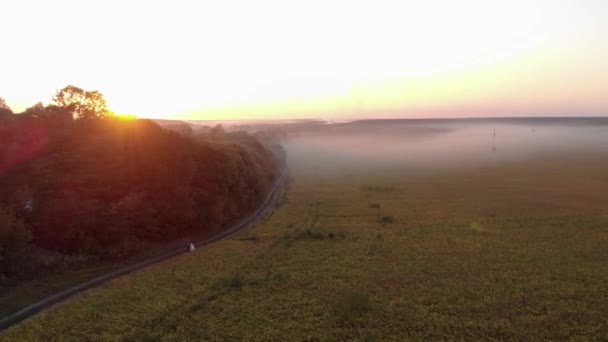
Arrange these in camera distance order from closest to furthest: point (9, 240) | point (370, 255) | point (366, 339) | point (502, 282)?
1. point (366, 339)
2. point (502, 282)
3. point (9, 240)
4. point (370, 255)

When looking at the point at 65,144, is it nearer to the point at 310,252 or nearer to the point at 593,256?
the point at 310,252

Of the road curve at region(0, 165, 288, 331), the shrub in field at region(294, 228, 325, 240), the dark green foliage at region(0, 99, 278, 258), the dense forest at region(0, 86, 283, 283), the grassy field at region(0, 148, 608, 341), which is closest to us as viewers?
the grassy field at region(0, 148, 608, 341)

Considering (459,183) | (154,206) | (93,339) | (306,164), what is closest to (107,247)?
(154,206)

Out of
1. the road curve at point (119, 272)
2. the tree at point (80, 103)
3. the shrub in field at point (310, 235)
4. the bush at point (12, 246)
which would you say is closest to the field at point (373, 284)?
the shrub in field at point (310, 235)

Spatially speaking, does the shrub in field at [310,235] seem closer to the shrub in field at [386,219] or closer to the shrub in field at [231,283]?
the shrub in field at [386,219]

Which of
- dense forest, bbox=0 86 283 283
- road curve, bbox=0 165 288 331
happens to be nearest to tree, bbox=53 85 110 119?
dense forest, bbox=0 86 283 283

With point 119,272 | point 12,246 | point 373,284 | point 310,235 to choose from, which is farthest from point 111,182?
point 373,284

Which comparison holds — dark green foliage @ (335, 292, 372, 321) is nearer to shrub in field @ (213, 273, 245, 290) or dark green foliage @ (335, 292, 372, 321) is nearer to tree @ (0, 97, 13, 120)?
shrub in field @ (213, 273, 245, 290)
